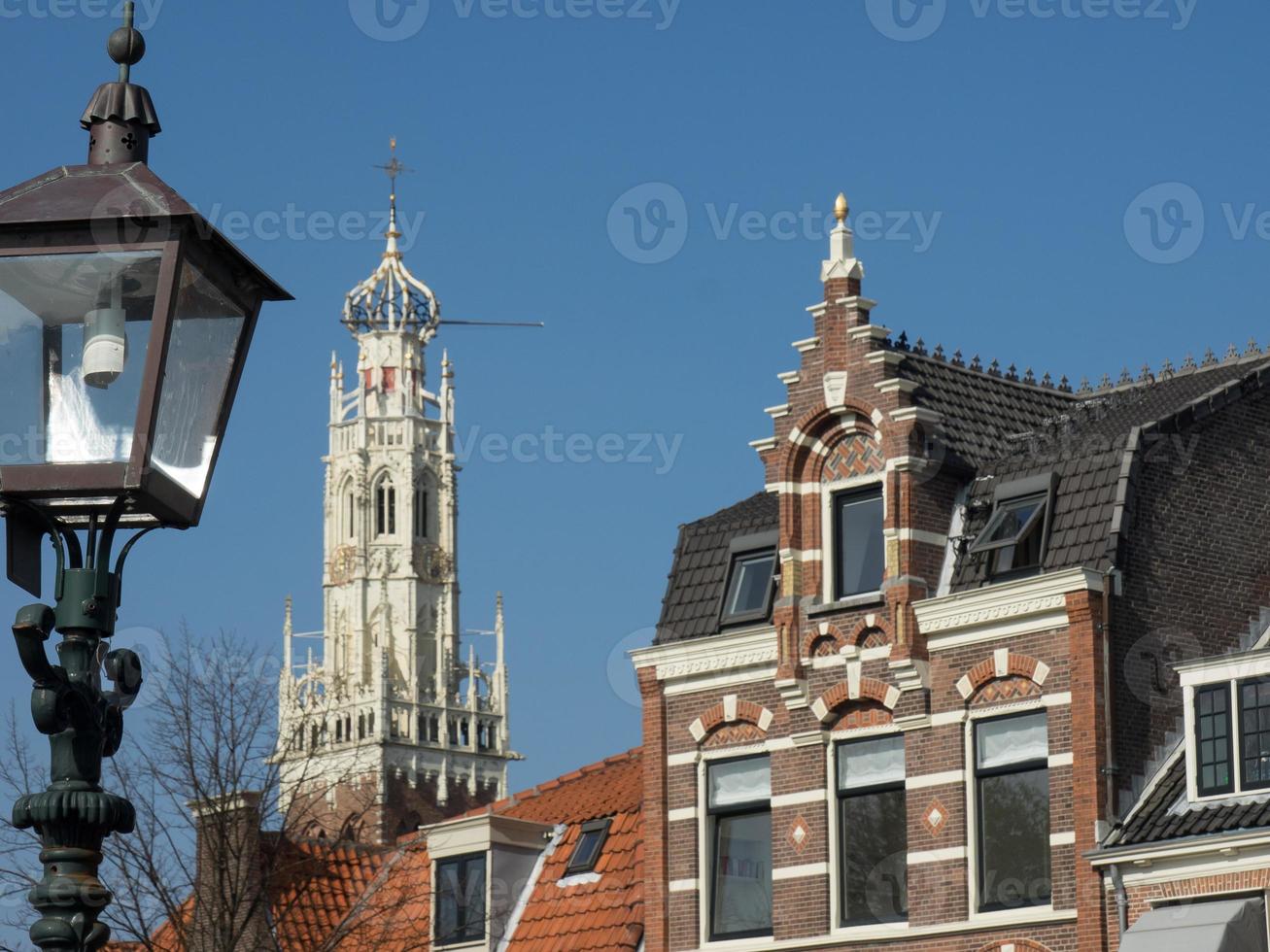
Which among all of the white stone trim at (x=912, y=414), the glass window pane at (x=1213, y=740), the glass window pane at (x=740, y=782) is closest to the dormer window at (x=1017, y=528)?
the white stone trim at (x=912, y=414)

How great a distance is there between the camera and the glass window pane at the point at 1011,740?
26.4 metres

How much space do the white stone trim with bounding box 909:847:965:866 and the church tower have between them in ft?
297

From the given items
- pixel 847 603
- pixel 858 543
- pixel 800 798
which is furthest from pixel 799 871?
pixel 858 543

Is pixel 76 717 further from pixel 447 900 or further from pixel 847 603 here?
pixel 447 900

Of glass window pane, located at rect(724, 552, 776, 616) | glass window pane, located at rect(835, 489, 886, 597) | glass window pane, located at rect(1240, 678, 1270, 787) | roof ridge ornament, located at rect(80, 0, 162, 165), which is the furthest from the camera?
glass window pane, located at rect(724, 552, 776, 616)

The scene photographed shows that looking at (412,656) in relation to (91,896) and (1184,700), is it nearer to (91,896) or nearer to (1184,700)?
(1184,700)

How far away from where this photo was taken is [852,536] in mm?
29125

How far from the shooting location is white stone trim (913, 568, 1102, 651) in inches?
1032

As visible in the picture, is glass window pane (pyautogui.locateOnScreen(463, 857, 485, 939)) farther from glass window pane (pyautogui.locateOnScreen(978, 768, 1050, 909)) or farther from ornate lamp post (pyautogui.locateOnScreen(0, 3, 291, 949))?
ornate lamp post (pyautogui.locateOnScreen(0, 3, 291, 949))

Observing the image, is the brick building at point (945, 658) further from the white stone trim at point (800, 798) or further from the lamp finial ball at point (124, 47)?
the lamp finial ball at point (124, 47)

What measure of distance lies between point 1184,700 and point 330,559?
3864 inches

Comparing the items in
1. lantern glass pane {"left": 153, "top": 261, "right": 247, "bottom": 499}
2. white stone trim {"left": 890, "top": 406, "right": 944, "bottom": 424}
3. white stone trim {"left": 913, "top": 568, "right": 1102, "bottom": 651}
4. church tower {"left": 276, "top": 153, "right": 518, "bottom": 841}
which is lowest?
lantern glass pane {"left": 153, "top": 261, "right": 247, "bottom": 499}

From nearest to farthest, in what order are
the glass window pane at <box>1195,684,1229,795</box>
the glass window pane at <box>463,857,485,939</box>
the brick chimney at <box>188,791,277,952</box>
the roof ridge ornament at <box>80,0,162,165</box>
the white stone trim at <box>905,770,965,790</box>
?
1. the roof ridge ornament at <box>80,0,162,165</box>
2. the glass window pane at <box>1195,684,1229,795</box>
3. the white stone trim at <box>905,770,965,790</box>
4. the brick chimney at <box>188,791,277,952</box>
5. the glass window pane at <box>463,857,485,939</box>

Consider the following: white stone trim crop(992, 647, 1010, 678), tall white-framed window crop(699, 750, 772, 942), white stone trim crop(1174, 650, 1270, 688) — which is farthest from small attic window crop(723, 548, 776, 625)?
white stone trim crop(1174, 650, 1270, 688)
